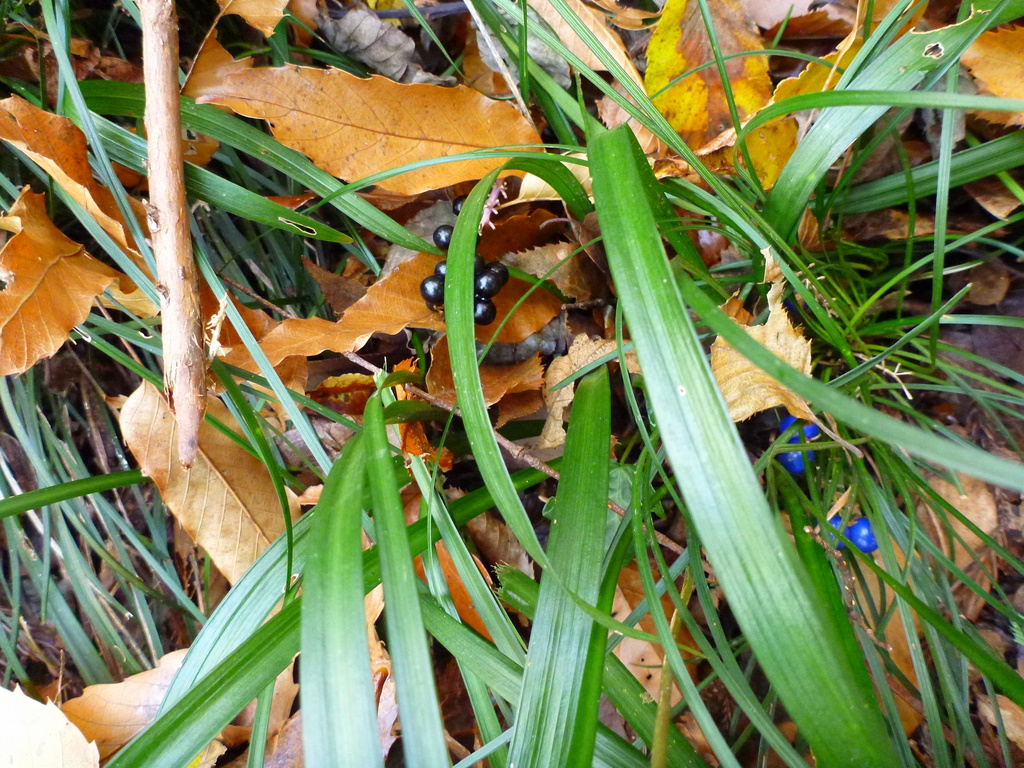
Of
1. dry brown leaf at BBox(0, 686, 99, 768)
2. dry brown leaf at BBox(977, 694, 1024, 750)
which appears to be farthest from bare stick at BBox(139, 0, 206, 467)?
dry brown leaf at BBox(977, 694, 1024, 750)

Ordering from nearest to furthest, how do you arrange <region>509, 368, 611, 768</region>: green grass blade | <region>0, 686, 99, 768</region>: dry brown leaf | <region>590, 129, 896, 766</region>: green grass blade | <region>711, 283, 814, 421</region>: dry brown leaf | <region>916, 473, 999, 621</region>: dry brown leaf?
<region>590, 129, 896, 766</region>: green grass blade
<region>509, 368, 611, 768</region>: green grass blade
<region>711, 283, 814, 421</region>: dry brown leaf
<region>0, 686, 99, 768</region>: dry brown leaf
<region>916, 473, 999, 621</region>: dry brown leaf

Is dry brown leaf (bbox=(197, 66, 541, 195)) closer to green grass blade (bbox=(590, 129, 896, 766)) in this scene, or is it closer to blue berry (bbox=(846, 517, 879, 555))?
green grass blade (bbox=(590, 129, 896, 766))

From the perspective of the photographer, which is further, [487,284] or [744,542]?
[487,284]

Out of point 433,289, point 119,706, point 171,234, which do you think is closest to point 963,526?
point 433,289

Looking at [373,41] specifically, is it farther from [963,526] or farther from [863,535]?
[963,526]

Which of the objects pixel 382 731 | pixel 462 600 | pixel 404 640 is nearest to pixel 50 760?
pixel 382 731

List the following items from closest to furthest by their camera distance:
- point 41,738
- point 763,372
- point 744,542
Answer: point 744,542, point 763,372, point 41,738

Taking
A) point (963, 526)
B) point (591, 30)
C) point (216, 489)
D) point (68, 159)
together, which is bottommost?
point (963, 526)
